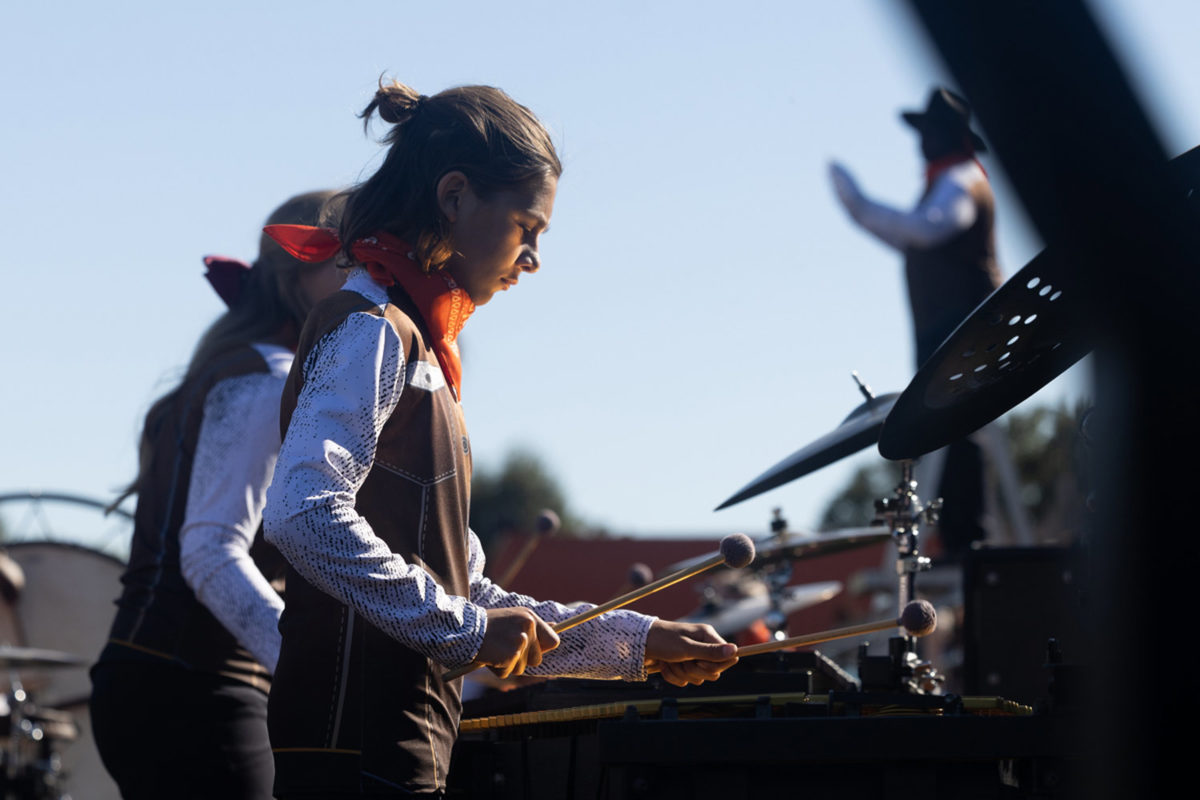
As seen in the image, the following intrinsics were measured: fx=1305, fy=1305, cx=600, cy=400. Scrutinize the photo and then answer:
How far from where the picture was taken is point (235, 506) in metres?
2.74

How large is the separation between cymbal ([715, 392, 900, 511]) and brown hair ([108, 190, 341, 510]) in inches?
46.5

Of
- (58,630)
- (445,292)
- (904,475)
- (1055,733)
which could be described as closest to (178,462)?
(445,292)

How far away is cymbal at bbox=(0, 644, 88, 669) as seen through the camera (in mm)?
6973

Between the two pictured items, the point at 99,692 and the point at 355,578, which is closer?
the point at 355,578

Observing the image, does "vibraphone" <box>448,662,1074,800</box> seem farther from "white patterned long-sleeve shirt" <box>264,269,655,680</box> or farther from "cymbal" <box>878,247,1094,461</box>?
"cymbal" <box>878,247,1094,461</box>

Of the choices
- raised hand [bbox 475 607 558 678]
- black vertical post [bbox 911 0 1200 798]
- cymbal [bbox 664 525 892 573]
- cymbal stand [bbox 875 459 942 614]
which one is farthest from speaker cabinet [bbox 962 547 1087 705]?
black vertical post [bbox 911 0 1200 798]

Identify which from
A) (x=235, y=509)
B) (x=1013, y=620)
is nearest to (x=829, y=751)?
(x=235, y=509)

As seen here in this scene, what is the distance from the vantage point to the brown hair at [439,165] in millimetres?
2137

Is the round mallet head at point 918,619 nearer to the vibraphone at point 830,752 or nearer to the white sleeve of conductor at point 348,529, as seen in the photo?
the vibraphone at point 830,752

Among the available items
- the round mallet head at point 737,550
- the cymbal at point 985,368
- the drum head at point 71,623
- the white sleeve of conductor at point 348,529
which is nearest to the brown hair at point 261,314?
the white sleeve of conductor at point 348,529

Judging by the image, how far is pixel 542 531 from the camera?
16.3ft

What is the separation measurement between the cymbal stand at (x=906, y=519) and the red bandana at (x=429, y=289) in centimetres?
141

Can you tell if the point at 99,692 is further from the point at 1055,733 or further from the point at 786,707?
the point at 1055,733

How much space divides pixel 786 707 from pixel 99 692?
1.73 m
